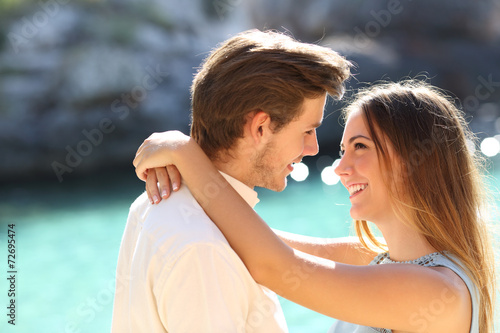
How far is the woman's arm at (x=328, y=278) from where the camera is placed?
1.76 meters

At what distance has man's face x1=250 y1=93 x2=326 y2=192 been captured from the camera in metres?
1.95

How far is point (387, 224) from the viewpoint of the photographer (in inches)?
80.7

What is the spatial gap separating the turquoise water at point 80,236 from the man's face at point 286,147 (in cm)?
447

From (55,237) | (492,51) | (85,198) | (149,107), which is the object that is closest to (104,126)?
(149,107)

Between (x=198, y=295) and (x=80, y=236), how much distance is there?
6875 mm

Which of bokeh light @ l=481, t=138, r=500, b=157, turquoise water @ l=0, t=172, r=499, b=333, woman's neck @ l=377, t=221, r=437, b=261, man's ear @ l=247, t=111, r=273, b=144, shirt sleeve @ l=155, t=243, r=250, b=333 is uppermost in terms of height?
bokeh light @ l=481, t=138, r=500, b=157

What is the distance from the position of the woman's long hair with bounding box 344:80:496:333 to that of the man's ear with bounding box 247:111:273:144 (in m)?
0.40

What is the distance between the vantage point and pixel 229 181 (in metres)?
1.95

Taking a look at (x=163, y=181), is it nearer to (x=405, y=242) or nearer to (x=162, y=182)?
(x=162, y=182)

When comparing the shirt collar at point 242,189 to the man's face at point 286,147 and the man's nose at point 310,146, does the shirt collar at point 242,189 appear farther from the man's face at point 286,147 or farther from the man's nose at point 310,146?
the man's nose at point 310,146

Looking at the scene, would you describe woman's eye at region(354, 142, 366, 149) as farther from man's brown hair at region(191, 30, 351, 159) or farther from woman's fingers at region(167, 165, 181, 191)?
woman's fingers at region(167, 165, 181, 191)

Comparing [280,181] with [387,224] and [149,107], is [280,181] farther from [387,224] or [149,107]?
[149,107]

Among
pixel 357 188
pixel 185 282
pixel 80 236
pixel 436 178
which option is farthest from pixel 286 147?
pixel 80 236

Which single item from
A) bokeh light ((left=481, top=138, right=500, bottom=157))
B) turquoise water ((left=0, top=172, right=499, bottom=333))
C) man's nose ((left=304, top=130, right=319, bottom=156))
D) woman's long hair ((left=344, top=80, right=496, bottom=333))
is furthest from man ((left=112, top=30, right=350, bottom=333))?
bokeh light ((left=481, top=138, right=500, bottom=157))
